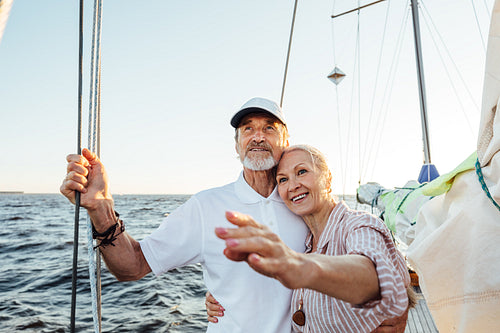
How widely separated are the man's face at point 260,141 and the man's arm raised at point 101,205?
88cm

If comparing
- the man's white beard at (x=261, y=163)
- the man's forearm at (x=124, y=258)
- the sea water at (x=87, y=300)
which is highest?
the man's white beard at (x=261, y=163)

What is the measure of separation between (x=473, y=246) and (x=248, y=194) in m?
1.34

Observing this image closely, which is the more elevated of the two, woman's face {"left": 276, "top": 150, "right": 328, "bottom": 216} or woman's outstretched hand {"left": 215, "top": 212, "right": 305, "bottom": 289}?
woman's face {"left": 276, "top": 150, "right": 328, "bottom": 216}

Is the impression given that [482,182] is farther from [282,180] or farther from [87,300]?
[87,300]

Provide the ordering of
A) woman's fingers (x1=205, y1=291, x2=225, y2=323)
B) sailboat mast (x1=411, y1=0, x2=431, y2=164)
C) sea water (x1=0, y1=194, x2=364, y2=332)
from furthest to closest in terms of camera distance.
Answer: sailboat mast (x1=411, y1=0, x2=431, y2=164) < sea water (x1=0, y1=194, x2=364, y2=332) < woman's fingers (x1=205, y1=291, x2=225, y2=323)

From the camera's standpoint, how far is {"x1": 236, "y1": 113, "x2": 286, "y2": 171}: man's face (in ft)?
7.41

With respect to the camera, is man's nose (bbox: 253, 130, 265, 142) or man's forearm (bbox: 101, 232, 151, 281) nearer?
man's forearm (bbox: 101, 232, 151, 281)

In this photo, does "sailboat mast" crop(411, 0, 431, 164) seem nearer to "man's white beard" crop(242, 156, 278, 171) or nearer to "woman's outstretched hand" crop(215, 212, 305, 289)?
"man's white beard" crop(242, 156, 278, 171)

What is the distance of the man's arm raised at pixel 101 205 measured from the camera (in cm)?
164

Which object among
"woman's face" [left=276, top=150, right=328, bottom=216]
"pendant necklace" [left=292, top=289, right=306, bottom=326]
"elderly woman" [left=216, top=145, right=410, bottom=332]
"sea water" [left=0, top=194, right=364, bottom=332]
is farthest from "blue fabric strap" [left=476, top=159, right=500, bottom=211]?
"sea water" [left=0, top=194, right=364, bottom=332]

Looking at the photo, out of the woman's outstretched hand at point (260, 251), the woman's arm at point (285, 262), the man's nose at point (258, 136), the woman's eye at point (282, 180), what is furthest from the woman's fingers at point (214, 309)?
the woman's outstretched hand at point (260, 251)

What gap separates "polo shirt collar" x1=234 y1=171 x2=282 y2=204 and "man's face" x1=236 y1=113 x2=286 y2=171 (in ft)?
0.47

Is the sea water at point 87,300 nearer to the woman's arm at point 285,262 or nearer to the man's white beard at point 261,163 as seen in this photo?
the man's white beard at point 261,163

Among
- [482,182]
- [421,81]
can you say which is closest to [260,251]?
[482,182]
